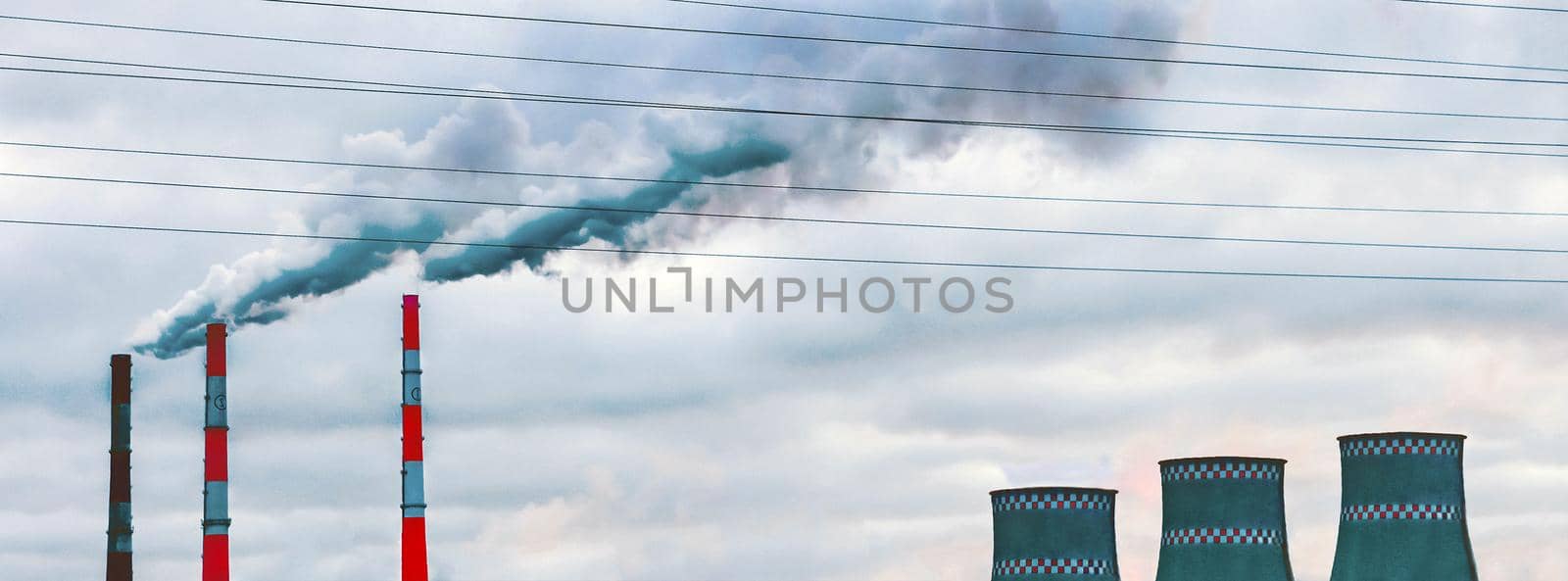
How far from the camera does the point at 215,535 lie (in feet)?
141

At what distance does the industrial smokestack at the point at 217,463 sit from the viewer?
141 feet

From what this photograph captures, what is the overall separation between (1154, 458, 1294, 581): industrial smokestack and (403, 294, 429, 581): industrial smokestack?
15.5 m

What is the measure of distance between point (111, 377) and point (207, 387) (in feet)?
15.8

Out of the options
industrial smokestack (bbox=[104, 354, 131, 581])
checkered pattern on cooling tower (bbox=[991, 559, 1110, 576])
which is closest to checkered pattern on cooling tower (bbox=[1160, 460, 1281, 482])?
checkered pattern on cooling tower (bbox=[991, 559, 1110, 576])

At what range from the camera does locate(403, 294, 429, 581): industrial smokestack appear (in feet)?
136

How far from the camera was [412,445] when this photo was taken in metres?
41.7

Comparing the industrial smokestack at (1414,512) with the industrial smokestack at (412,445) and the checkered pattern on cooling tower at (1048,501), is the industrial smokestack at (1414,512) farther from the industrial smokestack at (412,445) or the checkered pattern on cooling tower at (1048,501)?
the industrial smokestack at (412,445)

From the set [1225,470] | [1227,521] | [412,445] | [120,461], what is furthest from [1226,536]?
[120,461]

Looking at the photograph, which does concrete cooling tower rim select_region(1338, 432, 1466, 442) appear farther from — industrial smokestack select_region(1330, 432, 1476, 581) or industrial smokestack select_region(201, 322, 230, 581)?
industrial smokestack select_region(201, 322, 230, 581)

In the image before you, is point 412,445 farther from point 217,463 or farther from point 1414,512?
point 1414,512

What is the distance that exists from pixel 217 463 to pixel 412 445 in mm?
4802

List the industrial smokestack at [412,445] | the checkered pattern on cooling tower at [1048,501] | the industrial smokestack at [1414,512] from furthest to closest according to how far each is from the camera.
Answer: the industrial smokestack at [412,445] → the checkered pattern on cooling tower at [1048,501] → the industrial smokestack at [1414,512]

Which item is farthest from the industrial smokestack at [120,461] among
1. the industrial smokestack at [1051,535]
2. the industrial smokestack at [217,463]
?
the industrial smokestack at [1051,535]

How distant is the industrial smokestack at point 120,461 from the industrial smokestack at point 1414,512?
27.9 meters
